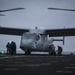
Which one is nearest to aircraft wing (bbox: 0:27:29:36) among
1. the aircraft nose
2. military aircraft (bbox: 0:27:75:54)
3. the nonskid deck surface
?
military aircraft (bbox: 0:27:75:54)

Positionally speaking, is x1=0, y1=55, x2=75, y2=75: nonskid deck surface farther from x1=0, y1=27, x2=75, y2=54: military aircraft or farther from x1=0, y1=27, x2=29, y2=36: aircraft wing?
x1=0, y1=27, x2=29, y2=36: aircraft wing

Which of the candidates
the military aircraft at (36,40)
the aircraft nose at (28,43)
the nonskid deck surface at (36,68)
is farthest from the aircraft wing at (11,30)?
the nonskid deck surface at (36,68)

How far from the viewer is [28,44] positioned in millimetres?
33281

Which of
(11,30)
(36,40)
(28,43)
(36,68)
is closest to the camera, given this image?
(36,68)

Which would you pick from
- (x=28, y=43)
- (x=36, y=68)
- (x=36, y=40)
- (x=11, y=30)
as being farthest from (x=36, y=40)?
(x=36, y=68)

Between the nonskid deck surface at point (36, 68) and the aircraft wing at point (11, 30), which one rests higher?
the aircraft wing at point (11, 30)

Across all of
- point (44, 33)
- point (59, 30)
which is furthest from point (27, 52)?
point (59, 30)

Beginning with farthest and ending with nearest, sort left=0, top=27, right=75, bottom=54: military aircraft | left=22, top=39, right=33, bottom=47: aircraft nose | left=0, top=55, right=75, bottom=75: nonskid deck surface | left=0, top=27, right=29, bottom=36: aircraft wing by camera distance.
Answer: left=0, top=27, right=29, bottom=36: aircraft wing < left=0, top=27, right=75, bottom=54: military aircraft < left=22, top=39, right=33, bottom=47: aircraft nose < left=0, top=55, right=75, bottom=75: nonskid deck surface

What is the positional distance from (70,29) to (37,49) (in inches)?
242

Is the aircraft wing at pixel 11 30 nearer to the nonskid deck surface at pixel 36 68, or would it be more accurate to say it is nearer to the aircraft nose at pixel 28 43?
the aircraft nose at pixel 28 43

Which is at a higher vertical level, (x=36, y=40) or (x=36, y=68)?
(x=36, y=40)

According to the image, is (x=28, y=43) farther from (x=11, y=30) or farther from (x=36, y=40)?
(x=11, y=30)

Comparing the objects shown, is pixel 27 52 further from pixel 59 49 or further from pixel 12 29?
pixel 12 29

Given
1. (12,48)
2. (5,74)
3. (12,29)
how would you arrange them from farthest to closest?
(12,29), (12,48), (5,74)
